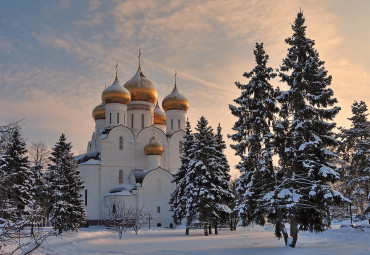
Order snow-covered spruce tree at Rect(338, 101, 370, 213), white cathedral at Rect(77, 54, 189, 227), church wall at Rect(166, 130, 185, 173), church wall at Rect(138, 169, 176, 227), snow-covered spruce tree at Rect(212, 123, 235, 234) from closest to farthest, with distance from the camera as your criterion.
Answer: snow-covered spruce tree at Rect(338, 101, 370, 213)
snow-covered spruce tree at Rect(212, 123, 235, 234)
church wall at Rect(138, 169, 176, 227)
white cathedral at Rect(77, 54, 189, 227)
church wall at Rect(166, 130, 185, 173)

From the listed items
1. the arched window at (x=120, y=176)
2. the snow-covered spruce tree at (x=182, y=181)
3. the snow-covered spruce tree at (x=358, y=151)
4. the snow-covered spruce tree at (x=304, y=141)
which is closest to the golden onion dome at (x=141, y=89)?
the arched window at (x=120, y=176)

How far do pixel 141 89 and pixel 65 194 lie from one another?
72.3 ft

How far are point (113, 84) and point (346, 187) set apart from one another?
29.4 metres

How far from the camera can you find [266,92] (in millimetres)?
18141

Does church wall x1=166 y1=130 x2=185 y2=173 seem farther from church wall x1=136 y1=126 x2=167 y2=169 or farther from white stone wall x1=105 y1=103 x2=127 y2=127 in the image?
white stone wall x1=105 y1=103 x2=127 y2=127

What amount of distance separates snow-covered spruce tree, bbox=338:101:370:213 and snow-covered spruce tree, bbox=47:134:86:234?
18857mm

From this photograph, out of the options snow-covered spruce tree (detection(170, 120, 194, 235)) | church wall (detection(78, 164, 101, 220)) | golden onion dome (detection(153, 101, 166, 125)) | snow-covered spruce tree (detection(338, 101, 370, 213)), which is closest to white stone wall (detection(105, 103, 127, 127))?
church wall (detection(78, 164, 101, 220))

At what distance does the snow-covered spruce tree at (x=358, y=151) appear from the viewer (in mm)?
23453

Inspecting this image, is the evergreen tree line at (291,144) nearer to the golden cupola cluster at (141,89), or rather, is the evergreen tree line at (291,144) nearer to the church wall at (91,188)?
the church wall at (91,188)

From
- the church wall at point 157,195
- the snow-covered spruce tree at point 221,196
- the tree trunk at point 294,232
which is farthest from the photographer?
the church wall at point 157,195

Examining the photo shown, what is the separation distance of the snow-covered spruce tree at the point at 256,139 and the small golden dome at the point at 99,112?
1270 inches

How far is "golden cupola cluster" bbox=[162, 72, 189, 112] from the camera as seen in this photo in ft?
161

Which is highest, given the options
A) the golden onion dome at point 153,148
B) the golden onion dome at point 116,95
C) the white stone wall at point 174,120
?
the golden onion dome at point 116,95

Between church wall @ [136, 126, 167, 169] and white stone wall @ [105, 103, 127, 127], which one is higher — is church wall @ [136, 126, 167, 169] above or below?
below
